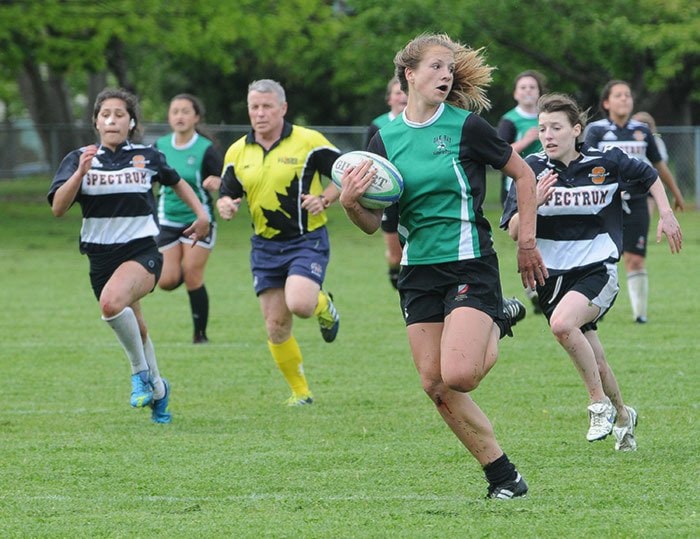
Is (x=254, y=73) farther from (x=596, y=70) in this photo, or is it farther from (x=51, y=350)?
(x=51, y=350)

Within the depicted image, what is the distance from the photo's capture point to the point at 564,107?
22.8 ft

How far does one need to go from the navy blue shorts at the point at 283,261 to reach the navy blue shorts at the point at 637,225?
4203 mm

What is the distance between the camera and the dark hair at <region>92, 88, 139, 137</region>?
25.5 ft

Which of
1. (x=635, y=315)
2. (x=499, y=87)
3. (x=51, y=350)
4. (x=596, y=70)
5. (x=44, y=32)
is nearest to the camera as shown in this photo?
(x=51, y=350)

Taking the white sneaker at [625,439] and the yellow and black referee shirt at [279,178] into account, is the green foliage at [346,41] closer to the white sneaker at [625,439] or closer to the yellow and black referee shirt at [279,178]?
the yellow and black referee shirt at [279,178]

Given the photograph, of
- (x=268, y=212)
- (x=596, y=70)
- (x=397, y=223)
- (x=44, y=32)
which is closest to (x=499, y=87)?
(x=596, y=70)

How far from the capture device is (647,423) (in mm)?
7445

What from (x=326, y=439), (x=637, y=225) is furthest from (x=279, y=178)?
(x=637, y=225)

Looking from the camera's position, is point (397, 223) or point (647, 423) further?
point (647, 423)

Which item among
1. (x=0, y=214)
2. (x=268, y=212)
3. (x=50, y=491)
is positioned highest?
(x=268, y=212)

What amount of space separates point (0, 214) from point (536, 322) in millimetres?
17872

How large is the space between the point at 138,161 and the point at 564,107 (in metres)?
2.62

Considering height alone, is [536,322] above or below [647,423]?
below

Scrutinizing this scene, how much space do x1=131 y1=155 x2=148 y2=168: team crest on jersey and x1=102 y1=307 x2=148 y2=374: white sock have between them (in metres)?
0.88
